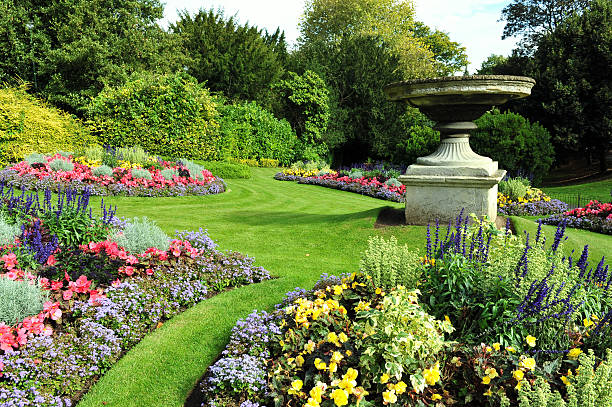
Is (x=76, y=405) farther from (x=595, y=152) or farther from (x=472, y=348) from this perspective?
(x=595, y=152)

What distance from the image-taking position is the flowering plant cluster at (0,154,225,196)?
384 inches

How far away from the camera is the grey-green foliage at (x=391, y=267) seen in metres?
3.74

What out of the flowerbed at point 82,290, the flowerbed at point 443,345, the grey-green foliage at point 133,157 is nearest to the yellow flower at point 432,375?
the flowerbed at point 443,345

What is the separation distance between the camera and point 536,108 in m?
23.0

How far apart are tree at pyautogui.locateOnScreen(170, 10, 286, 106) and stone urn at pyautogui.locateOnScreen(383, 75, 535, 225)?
73.6ft

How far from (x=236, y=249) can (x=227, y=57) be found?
2352 cm

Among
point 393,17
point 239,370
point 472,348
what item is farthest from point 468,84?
point 393,17

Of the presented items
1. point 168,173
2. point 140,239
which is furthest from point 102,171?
point 140,239

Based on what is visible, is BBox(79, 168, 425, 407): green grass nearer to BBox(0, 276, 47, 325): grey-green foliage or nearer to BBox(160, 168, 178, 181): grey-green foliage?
BBox(0, 276, 47, 325): grey-green foliage

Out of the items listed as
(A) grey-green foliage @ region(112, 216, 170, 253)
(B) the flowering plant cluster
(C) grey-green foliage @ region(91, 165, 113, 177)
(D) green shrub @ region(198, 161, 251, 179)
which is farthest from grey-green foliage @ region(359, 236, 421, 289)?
(D) green shrub @ region(198, 161, 251, 179)

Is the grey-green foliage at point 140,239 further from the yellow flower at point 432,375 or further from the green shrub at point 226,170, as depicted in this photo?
the green shrub at point 226,170

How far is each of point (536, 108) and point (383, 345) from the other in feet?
79.0

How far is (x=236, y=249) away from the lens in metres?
6.66

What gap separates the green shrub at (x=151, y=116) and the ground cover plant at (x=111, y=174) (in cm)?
198
